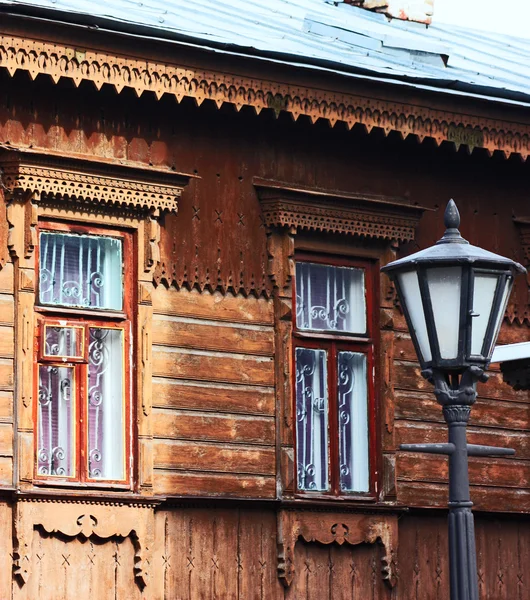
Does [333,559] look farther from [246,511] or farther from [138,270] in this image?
[138,270]

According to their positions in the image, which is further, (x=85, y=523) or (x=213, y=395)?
(x=213, y=395)

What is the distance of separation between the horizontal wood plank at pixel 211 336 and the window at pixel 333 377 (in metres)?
0.32

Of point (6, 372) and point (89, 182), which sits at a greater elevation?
point (89, 182)

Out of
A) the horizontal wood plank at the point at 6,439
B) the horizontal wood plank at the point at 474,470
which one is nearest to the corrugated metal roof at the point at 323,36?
the horizontal wood plank at the point at 6,439

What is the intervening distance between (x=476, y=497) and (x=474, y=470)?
0.65 feet

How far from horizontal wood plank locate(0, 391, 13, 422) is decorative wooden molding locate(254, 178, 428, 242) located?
2.37 m

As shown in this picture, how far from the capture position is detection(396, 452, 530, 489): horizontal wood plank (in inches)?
532

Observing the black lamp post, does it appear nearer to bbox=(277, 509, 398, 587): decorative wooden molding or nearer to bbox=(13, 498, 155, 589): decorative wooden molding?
bbox=(13, 498, 155, 589): decorative wooden molding

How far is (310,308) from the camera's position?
43.8 ft

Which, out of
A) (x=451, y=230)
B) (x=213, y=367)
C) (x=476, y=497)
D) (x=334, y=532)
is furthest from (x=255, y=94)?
(x=451, y=230)

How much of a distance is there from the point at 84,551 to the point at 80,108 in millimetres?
2817

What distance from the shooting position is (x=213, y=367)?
12.7 m

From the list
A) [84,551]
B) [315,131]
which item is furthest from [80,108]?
[84,551]

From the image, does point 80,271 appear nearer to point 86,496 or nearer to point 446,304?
point 86,496
